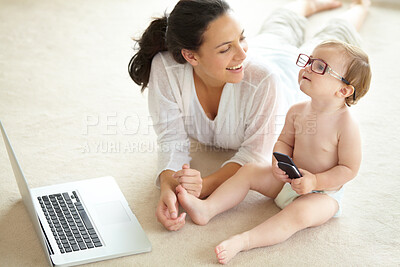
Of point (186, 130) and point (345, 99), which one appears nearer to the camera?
point (345, 99)

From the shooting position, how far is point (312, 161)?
1553 millimetres

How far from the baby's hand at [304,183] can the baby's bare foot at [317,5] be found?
1.48m

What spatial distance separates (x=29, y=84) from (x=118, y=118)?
1.75 feet

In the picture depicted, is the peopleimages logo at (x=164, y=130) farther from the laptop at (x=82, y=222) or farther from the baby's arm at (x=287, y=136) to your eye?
the laptop at (x=82, y=222)

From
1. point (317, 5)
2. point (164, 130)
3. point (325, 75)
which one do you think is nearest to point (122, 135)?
point (164, 130)

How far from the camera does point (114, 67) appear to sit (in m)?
2.59

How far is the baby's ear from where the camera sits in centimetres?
141

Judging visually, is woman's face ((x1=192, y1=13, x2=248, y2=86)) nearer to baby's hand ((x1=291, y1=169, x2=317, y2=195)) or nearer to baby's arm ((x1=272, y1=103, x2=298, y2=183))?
baby's arm ((x1=272, y1=103, x2=298, y2=183))

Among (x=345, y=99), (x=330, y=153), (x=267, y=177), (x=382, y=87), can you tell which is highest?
(x=345, y=99)

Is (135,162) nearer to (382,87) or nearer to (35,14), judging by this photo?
(382,87)

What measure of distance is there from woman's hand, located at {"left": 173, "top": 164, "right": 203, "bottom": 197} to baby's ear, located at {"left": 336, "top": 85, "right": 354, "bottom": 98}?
0.48 m

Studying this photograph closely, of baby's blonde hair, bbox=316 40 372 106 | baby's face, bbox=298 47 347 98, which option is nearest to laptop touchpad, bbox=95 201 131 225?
baby's face, bbox=298 47 347 98

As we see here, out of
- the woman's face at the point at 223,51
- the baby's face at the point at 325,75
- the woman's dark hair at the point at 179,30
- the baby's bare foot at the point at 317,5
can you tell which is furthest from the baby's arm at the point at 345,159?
the baby's bare foot at the point at 317,5

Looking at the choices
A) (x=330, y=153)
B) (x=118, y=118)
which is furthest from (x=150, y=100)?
(x=330, y=153)
